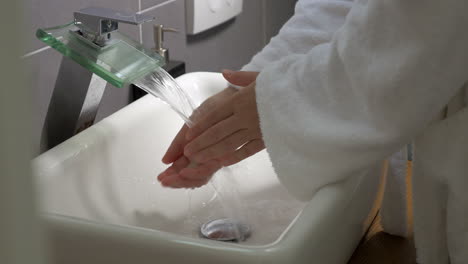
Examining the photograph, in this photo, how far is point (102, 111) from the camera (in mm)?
878

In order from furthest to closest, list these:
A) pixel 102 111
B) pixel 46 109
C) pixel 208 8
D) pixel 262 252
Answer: pixel 208 8 → pixel 102 111 → pixel 46 109 → pixel 262 252

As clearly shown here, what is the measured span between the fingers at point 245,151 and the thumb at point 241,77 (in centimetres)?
8

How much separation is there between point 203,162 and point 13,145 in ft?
1.81

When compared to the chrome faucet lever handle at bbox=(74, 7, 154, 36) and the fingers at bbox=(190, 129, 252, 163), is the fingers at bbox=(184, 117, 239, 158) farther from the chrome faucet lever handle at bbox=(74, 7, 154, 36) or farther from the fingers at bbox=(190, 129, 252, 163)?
the chrome faucet lever handle at bbox=(74, 7, 154, 36)

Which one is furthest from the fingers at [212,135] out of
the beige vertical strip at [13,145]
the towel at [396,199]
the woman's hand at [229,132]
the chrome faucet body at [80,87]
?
the beige vertical strip at [13,145]

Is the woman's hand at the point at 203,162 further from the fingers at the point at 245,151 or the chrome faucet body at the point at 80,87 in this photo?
the chrome faucet body at the point at 80,87

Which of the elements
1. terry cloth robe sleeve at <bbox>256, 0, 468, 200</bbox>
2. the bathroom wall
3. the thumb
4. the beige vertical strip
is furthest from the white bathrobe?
the beige vertical strip

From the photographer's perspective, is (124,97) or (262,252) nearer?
(262,252)

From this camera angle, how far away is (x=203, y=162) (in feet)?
2.31

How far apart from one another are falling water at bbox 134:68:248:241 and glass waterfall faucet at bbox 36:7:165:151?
2cm

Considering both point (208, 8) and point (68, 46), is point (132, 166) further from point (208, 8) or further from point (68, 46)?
point (208, 8)

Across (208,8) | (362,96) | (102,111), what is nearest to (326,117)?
(362,96)

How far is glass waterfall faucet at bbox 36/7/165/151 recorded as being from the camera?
2.20 ft

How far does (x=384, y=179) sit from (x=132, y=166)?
34cm
